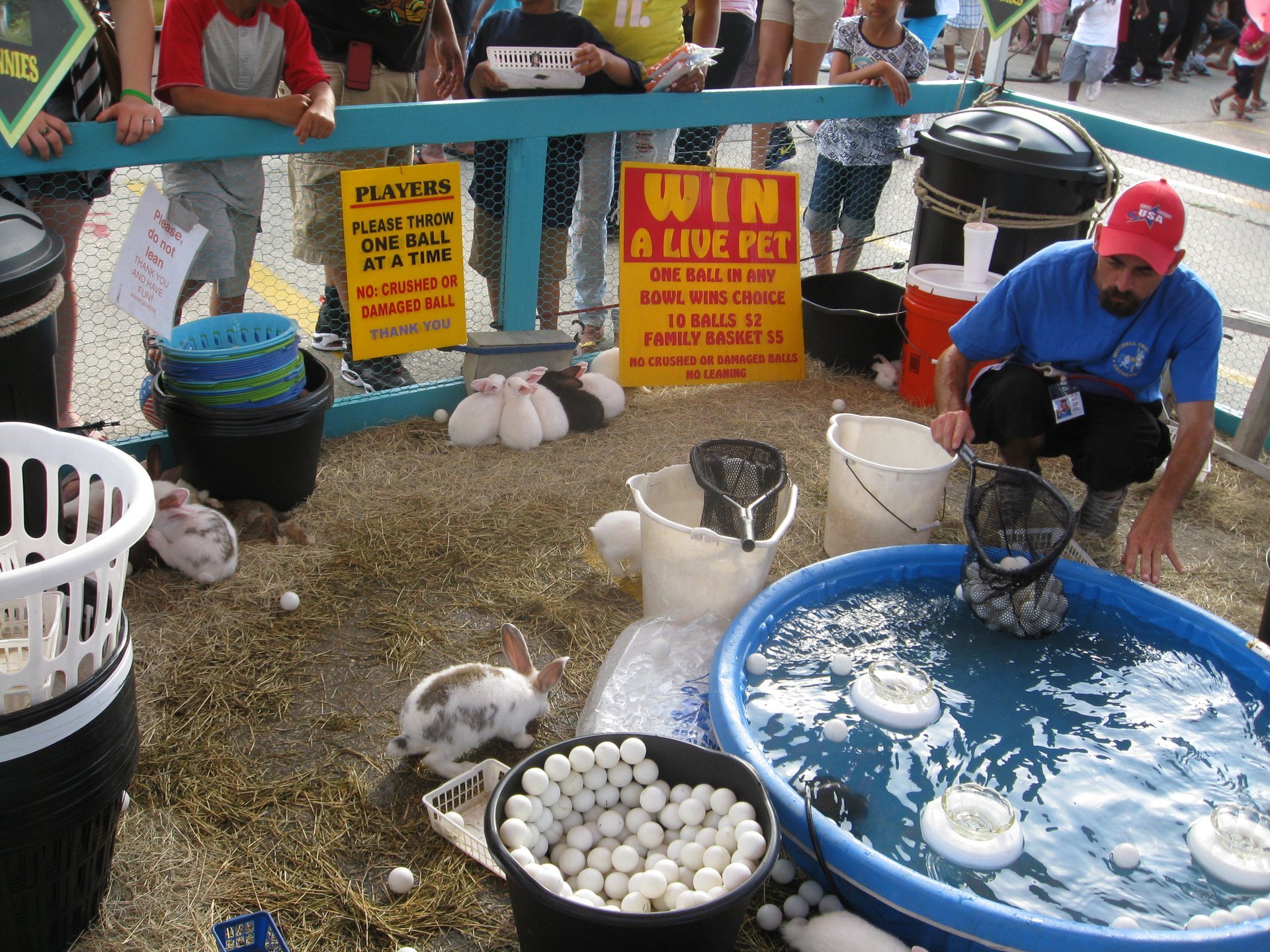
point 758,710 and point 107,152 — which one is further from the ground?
point 107,152

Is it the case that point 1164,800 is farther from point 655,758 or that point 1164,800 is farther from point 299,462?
point 299,462

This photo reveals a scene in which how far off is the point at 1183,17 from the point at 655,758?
609 inches

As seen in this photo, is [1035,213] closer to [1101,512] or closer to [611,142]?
[1101,512]

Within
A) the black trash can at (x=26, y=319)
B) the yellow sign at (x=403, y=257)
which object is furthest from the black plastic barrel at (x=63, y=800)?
the yellow sign at (x=403, y=257)

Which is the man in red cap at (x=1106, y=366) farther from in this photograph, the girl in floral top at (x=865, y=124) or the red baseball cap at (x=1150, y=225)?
the girl in floral top at (x=865, y=124)

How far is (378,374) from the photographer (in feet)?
16.0

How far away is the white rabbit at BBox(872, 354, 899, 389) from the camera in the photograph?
533 centimetres

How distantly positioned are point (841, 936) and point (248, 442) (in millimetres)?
2573

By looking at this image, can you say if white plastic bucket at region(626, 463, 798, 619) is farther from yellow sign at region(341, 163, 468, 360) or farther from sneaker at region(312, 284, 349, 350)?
sneaker at region(312, 284, 349, 350)

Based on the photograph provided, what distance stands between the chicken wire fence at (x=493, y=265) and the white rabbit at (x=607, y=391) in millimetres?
416

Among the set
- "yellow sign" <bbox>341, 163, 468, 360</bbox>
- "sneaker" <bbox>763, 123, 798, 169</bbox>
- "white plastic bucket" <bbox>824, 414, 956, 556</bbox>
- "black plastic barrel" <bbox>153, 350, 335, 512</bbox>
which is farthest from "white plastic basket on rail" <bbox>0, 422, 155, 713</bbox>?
"sneaker" <bbox>763, 123, 798, 169</bbox>

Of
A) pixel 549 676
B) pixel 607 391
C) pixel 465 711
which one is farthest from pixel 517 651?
pixel 607 391

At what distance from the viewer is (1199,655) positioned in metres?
3.17

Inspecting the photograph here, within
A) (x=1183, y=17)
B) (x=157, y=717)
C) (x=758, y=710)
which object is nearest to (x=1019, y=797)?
(x=758, y=710)
